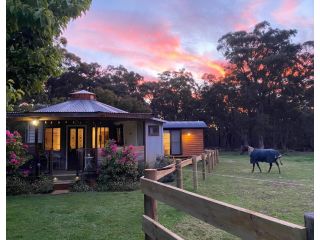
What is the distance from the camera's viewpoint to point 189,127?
2300 cm

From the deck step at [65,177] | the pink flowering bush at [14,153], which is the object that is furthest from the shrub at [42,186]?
the deck step at [65,177]

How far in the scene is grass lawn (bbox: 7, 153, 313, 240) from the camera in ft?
17.6

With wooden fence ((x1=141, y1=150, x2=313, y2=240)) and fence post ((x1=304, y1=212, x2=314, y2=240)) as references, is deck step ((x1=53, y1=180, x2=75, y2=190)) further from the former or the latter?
fence post ((x1=304, y1=212, x2=314, y2=240))

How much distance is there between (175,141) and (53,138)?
1021 centimetres

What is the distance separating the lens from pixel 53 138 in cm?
1532

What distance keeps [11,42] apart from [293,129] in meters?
34.8

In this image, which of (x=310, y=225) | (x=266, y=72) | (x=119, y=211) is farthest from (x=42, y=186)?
(x=266, y=72)

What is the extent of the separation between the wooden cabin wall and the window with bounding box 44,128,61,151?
10278 millimetres

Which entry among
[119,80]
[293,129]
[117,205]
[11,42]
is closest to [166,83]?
[119,80]

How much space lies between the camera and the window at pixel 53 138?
50.1ft

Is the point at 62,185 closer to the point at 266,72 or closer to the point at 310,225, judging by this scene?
the point at 310,225

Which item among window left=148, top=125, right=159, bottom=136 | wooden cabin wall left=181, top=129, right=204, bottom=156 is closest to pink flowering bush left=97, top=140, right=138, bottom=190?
window left=148, top=125, right=159, bottom=136

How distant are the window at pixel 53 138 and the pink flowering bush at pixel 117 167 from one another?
16.2 feet
